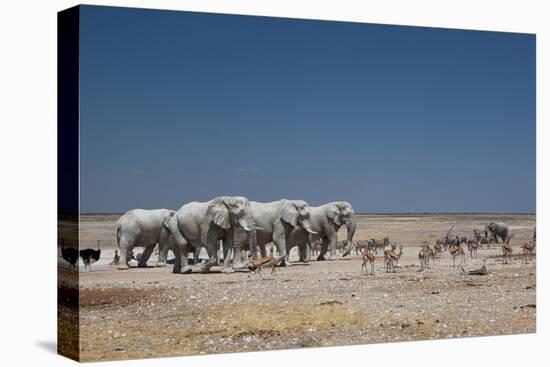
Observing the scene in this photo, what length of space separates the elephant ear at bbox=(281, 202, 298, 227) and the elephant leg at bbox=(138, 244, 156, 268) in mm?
2036

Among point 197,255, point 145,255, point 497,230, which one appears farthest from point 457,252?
point 145,255

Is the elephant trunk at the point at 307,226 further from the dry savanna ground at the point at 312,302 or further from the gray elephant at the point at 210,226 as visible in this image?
the gray elephant at the point at 210,226

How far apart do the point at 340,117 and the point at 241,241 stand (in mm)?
2390

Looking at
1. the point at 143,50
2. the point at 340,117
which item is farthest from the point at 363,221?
the point at 143,50

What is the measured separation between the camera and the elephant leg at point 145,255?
1806 cm

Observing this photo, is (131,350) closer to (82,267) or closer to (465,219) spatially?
(82,267)

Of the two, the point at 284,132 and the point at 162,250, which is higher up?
the point at 284,132

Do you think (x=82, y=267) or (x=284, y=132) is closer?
(x=82, y=267)

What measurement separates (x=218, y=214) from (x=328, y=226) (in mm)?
1711

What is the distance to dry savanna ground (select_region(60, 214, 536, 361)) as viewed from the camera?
1716 cm

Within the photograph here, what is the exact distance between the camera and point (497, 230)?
20328mm

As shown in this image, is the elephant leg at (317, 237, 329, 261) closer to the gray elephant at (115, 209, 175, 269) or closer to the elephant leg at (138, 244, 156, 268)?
the gray elephant at (115, 209, 175, 269)

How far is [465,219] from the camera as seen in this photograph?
2017cm

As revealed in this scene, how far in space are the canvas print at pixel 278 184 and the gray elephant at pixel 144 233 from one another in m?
0.03
